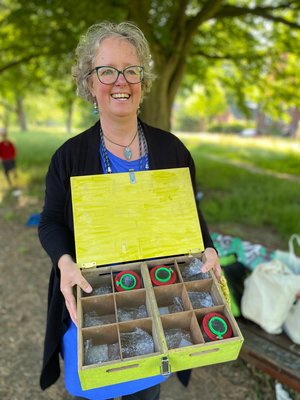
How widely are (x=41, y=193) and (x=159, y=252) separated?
6237 mm

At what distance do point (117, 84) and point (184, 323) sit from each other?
42.2 inches

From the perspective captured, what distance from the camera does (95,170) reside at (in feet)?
4.85

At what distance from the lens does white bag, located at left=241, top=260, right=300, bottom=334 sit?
248 cm

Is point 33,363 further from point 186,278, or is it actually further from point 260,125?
point 260,125

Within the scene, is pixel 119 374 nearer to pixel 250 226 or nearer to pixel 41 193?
pixel 250 226

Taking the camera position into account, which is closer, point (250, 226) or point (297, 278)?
point (297, 278)

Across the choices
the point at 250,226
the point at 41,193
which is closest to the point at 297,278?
the point at 250,226

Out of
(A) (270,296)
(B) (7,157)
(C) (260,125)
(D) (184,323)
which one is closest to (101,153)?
(D) (184,323)

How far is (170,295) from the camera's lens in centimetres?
140

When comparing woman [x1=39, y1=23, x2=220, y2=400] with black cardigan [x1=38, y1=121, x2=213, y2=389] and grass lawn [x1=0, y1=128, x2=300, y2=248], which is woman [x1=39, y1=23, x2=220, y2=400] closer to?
black cardigan [x1=38, y1=121, x2=213, y2=389]

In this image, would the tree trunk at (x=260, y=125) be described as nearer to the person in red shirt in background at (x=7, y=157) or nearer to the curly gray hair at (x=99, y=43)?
the person in red shirt in background at (x=7, y=157)

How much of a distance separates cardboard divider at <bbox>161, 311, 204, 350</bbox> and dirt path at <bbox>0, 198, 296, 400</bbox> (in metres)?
1.53

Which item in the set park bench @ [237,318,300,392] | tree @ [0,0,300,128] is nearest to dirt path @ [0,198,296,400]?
park bench @ [237,318,300,392]

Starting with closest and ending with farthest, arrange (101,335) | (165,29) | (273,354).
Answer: (101,335) < (273,354) < (165,29)
